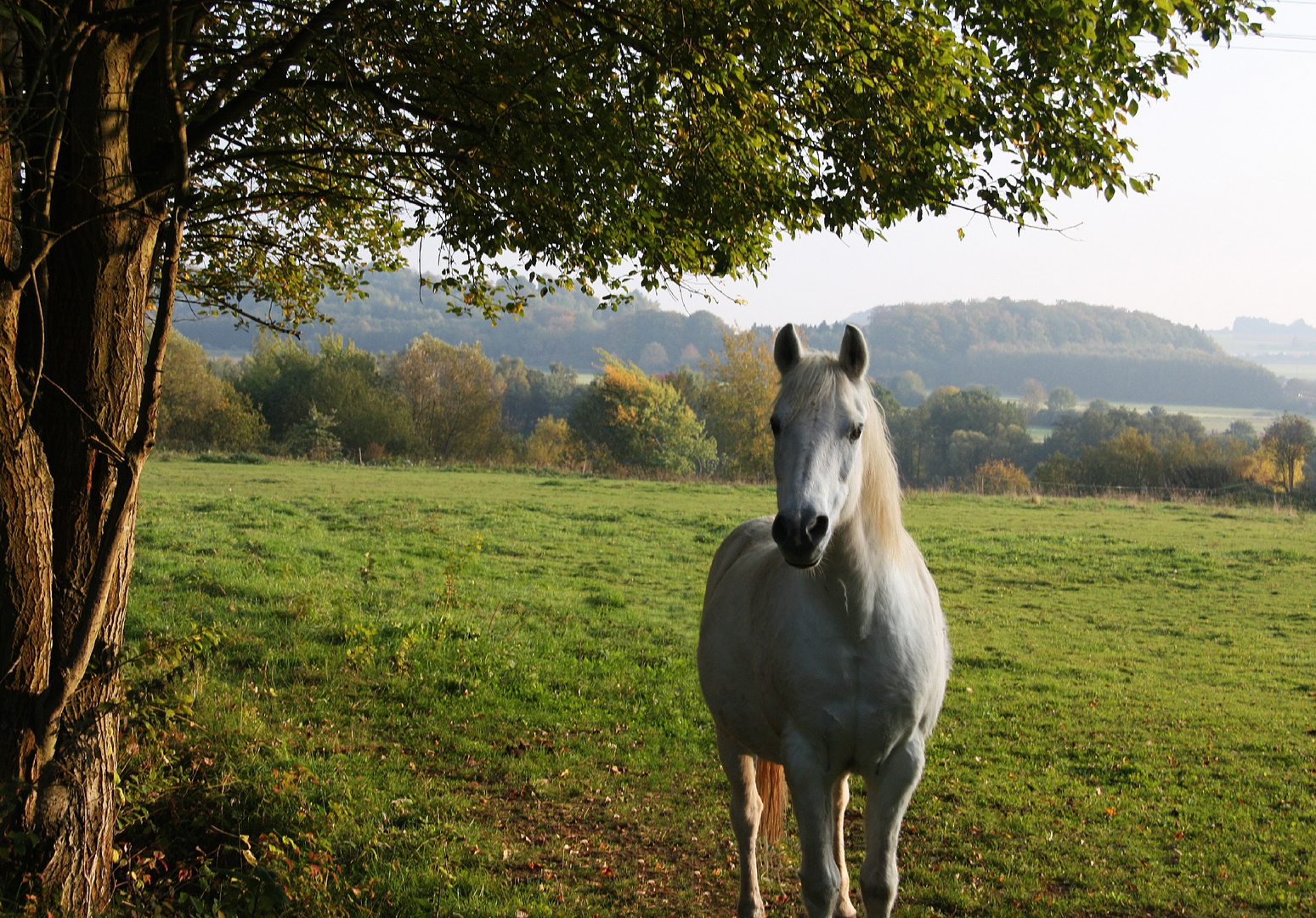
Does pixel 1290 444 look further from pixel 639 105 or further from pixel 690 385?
pixel 639 105

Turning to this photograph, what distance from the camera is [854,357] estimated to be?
3.11m

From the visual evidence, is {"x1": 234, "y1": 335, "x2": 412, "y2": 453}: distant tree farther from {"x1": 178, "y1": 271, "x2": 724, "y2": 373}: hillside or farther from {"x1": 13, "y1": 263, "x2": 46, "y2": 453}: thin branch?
{"x1": 178, "y1": 271, "x2": 724, "y2": 373}: hillside

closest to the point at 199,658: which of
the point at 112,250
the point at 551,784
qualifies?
the point at 551,784

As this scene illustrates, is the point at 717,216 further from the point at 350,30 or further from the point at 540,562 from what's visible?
the point at 540,562

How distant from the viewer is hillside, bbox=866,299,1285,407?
14962 centimetres

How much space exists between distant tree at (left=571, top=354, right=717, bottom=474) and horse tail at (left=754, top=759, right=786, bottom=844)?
142 feet

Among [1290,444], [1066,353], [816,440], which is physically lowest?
[816,440]

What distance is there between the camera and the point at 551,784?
5887 millimetres

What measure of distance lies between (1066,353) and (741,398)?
133m

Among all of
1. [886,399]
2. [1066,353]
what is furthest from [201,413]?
[1066,353]

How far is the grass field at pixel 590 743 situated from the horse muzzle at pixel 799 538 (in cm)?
261

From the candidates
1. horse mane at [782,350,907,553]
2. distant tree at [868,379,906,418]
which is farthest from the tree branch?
distant tree at [868,379,906,418]

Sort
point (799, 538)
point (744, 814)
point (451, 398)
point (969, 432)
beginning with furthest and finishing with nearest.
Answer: point (969, 432), point (451, 398), point (744, 814), point (799, 538)

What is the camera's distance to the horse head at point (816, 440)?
2633 millimetres
